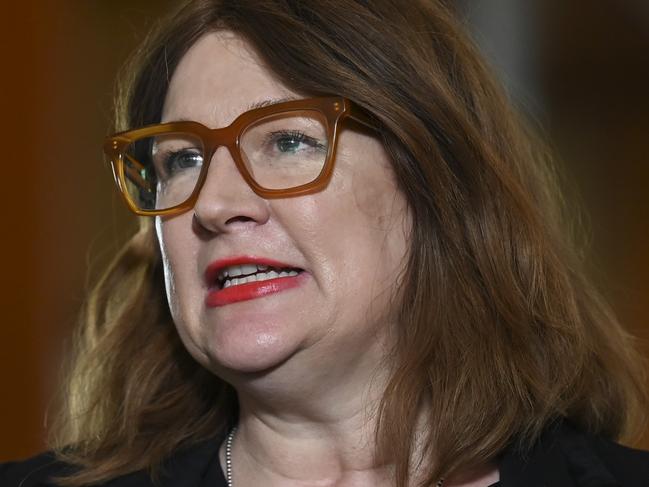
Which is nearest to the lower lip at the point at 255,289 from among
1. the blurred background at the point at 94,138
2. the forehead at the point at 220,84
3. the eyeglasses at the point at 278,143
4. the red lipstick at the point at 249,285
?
the red lipstick at the point at 249,285

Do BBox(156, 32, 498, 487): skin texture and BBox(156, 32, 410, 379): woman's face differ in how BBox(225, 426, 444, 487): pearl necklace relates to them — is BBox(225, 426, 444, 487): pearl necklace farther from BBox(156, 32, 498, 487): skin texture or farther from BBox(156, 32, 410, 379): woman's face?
BBox(156, 32, 410, 379): woman's face

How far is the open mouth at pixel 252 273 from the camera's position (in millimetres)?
1724

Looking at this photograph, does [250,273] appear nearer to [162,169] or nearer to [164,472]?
[162,169]

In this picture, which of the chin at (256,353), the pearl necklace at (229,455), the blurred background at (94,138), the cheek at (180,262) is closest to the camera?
the chin at (256,353)

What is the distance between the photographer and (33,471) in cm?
199

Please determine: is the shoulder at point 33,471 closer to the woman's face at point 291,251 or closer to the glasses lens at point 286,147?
the woman's face at point 291,251

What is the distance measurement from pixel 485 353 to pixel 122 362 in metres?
0.74

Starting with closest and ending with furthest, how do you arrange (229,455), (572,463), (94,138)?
(572,463)
(229,455)
(94,138)

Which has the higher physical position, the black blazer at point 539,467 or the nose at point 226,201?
the nose at point 226,201

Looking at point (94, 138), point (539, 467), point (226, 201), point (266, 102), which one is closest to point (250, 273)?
point (226, 201)

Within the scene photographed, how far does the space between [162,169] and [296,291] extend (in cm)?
38

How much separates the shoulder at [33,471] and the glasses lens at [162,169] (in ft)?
1.66

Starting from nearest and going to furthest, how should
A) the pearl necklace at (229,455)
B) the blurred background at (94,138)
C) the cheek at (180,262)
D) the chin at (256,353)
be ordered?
the chin at (256,353) < the cheek at (180,262) < the pearl necklace at (229,455) < the blurred background at (94,138)

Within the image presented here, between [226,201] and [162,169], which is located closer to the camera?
[226,201]
